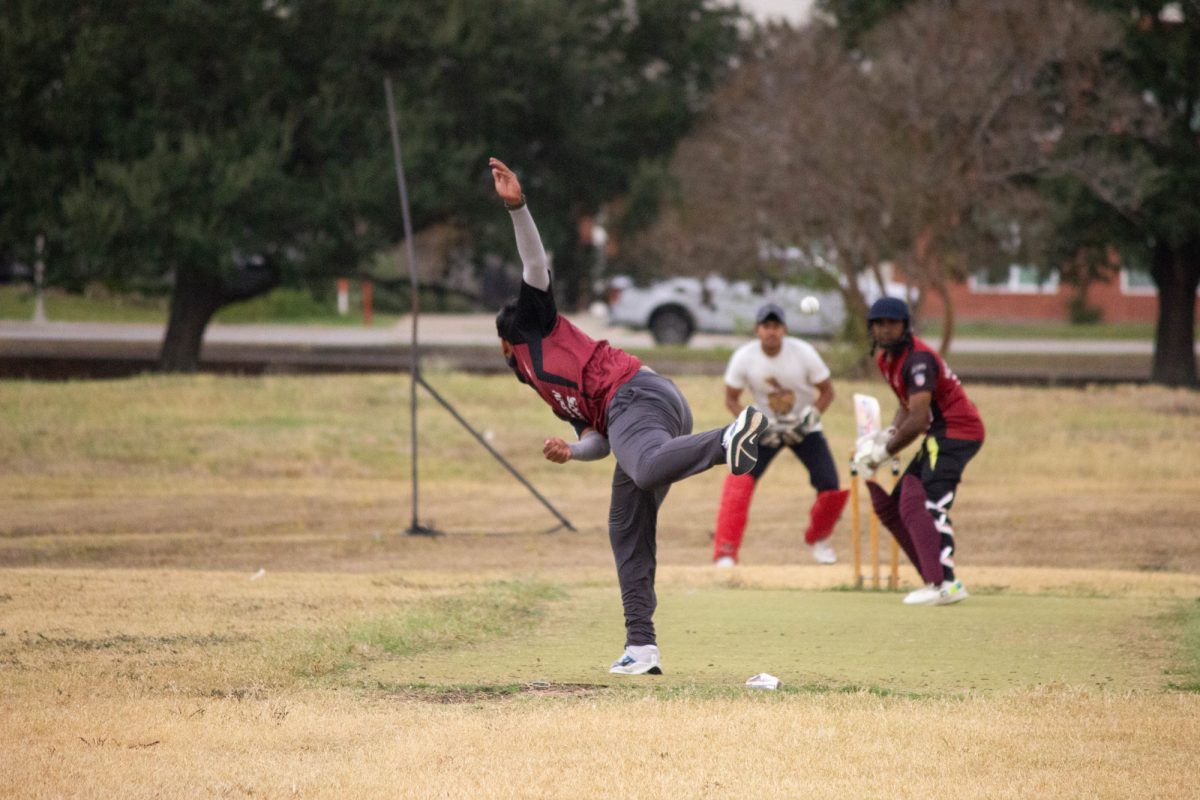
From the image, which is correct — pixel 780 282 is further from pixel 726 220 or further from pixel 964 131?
pixel 964 131

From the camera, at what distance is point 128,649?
779 cm

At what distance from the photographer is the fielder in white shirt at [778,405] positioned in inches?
506

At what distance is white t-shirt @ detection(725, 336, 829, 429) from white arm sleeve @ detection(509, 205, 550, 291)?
6.11 m

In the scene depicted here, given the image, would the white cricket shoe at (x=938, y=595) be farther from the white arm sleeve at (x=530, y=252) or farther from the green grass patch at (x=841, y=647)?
the white arm sleeve at (x=530, y=252)

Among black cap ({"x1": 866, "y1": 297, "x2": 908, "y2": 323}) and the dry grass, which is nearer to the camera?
the dry grass

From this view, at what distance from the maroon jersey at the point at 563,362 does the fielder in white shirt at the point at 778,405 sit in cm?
553

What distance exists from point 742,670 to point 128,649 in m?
2.94

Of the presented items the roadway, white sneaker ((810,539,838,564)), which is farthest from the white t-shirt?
the roadway

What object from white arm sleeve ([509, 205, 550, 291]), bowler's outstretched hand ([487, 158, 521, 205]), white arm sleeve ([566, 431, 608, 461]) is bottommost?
white arm sleeve ([566, 431, 608, 461])

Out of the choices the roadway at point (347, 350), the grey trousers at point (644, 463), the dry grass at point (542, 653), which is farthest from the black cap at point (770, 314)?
the roadway at point (347, 350)

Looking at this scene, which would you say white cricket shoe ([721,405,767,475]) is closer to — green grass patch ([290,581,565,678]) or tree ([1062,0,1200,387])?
green grass patch ([290,581,565,678])

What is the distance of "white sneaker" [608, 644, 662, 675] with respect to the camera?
7.44 metres

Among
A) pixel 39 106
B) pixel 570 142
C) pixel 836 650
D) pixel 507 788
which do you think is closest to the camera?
pixel 507 788

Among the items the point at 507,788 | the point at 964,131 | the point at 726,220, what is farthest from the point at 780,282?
the point at 507,788
